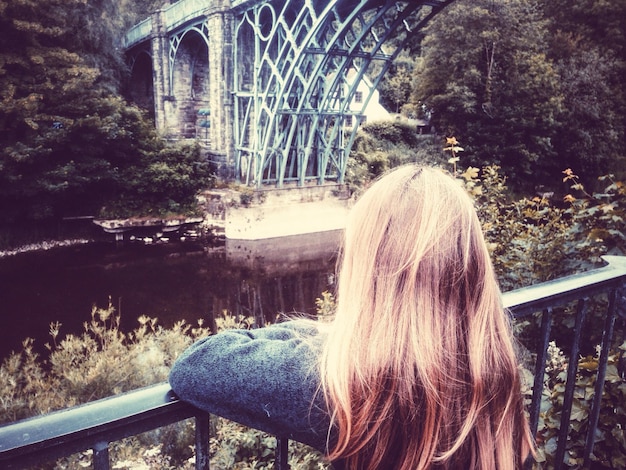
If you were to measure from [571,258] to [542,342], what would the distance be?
82.4 inches

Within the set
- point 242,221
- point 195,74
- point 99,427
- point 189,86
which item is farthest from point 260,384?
point 195,74

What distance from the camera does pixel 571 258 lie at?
3125mm

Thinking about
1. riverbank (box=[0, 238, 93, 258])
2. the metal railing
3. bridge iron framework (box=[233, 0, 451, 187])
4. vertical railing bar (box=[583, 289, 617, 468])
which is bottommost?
riverbank (box=[0, 238, 93, 258])

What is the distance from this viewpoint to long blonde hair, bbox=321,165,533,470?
85 centimetres

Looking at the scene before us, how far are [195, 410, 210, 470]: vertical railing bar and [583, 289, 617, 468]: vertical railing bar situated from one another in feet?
3.83

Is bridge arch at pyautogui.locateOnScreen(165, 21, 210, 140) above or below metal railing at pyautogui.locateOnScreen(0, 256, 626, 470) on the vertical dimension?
above

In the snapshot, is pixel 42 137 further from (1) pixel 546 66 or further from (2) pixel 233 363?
(1) pixel 546 66

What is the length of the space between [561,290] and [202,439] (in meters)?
0.92

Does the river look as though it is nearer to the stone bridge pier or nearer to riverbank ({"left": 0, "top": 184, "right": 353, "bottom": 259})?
riverbank ({"left": 0, "top": 184, "right": 353, "bottom": 259})

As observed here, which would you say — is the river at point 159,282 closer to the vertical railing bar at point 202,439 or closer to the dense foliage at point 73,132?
the dense foliage at point 73,132

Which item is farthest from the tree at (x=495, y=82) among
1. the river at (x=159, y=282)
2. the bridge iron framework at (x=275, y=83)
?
the river at (x=159, y=282)

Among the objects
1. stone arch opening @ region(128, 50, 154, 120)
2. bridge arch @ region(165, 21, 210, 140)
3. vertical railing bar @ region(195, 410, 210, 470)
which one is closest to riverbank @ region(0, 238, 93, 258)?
bridge arch @ region(165, 21, 210, 140)

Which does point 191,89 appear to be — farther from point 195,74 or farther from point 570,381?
point 570,381

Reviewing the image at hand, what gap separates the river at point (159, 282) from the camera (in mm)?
9406
